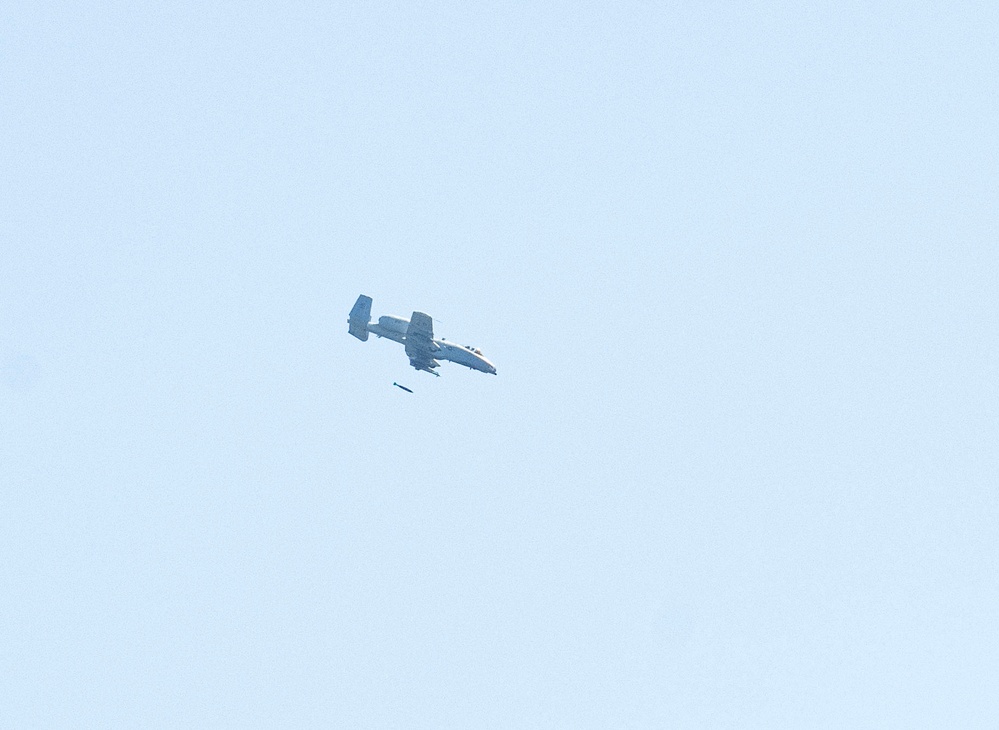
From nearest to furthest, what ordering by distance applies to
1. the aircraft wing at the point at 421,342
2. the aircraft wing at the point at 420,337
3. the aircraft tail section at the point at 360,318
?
the aircraft wing at the point at 420,337 < the aircraft wing at the point at 421,342 < the aircraft tail section at the point at 360,318

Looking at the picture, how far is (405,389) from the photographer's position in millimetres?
156125

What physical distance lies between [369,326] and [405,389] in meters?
12.5

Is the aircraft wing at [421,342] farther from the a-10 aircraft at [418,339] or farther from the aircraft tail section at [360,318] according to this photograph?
the aircraft tail section at [360,318]

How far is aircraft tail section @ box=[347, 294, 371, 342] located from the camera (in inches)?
6531

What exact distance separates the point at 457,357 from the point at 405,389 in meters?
7.56

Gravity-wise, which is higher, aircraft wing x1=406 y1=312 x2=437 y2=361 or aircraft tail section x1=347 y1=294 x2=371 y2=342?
aircraft tail section x1=347 y1=294 x2=371 y2=342

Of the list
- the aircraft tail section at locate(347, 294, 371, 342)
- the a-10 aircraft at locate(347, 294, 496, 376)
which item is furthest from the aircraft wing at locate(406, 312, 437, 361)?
the aircraft tail section at locate(347, 294, 371, 342)

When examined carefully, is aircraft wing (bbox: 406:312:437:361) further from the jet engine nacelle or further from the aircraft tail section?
the aircraft tail section

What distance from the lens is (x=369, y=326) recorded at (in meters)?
165

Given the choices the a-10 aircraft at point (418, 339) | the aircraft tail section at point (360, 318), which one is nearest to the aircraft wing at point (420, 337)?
the a-10 aircraft at point (418, 339)

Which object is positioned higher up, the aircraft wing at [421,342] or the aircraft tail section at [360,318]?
the aircraft tail section at [360,318]

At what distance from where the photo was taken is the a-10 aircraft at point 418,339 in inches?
6181

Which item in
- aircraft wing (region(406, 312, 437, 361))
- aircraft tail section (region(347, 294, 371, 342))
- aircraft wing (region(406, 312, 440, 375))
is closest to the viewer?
aircraft wing (region(406, 312, 437, 361))

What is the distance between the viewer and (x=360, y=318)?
166 metres
